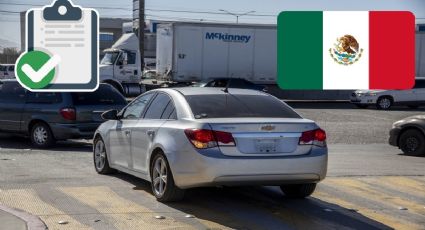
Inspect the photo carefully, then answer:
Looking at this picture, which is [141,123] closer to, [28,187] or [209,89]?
[209,89]

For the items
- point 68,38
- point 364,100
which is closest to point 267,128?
point 68,38

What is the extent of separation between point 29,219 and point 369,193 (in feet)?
15.3

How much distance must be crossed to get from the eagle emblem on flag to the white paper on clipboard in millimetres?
3663

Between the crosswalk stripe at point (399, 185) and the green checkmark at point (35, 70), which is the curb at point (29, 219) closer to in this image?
the green checkmark at point (35, 70)

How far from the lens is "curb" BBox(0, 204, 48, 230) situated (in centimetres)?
688

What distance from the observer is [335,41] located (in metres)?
10.1

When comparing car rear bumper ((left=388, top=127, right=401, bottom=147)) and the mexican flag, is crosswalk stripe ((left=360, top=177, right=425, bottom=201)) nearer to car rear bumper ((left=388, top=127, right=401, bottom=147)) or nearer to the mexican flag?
the mexican flag

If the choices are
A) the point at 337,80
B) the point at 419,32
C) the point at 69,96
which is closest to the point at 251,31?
the point at 419,32

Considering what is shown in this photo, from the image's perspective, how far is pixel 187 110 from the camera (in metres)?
8.07

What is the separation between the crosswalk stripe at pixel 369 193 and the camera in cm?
854

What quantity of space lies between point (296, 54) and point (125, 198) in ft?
11.2

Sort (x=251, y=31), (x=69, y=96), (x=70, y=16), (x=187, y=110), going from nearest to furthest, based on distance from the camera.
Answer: (x=187, y=110), (x=70, y=16), (x=69, y=96), (x=251, y=31)

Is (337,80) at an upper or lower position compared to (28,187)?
upper

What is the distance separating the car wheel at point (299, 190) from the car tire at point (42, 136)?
697 cm
